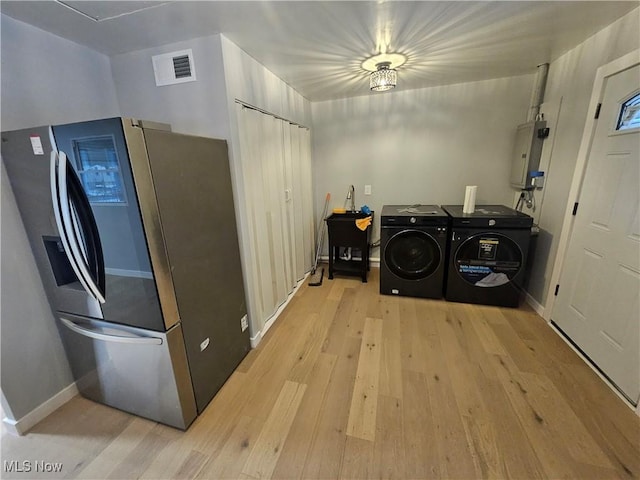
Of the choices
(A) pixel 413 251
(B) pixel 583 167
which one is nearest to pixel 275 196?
(A) pixel 413 251

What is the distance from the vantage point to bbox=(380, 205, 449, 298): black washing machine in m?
2.62

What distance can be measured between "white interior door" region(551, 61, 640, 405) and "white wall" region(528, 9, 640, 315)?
0.16 metres

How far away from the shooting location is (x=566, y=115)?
2.15 meters

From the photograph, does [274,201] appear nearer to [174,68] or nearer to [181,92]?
[181,92]

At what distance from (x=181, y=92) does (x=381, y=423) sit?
2.46 metres

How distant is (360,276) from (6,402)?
10.0 feet

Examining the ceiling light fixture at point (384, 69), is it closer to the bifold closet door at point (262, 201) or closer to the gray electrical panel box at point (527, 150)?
the bifold closet door at point (262, 201)

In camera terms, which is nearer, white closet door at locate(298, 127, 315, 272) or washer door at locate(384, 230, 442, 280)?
washer door at locate(384, 230, 442, 280)

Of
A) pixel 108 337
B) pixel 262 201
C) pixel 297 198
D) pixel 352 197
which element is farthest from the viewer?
pixel 352 197

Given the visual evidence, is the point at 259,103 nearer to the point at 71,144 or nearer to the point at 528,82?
the point at 71,144

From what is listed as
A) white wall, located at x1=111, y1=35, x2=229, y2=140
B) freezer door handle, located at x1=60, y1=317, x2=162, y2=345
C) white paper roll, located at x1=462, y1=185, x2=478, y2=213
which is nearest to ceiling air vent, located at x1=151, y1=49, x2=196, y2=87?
white wall, located at x1=111, y1=35, x2=229, y2=140

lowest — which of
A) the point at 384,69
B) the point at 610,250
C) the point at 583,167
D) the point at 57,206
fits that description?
the point at 610,250

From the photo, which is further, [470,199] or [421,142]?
[421,142]

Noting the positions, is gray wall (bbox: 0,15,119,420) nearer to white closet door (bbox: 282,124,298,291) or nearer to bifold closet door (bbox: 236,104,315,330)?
bifold closet door (bbox: 236,104,315,330)
